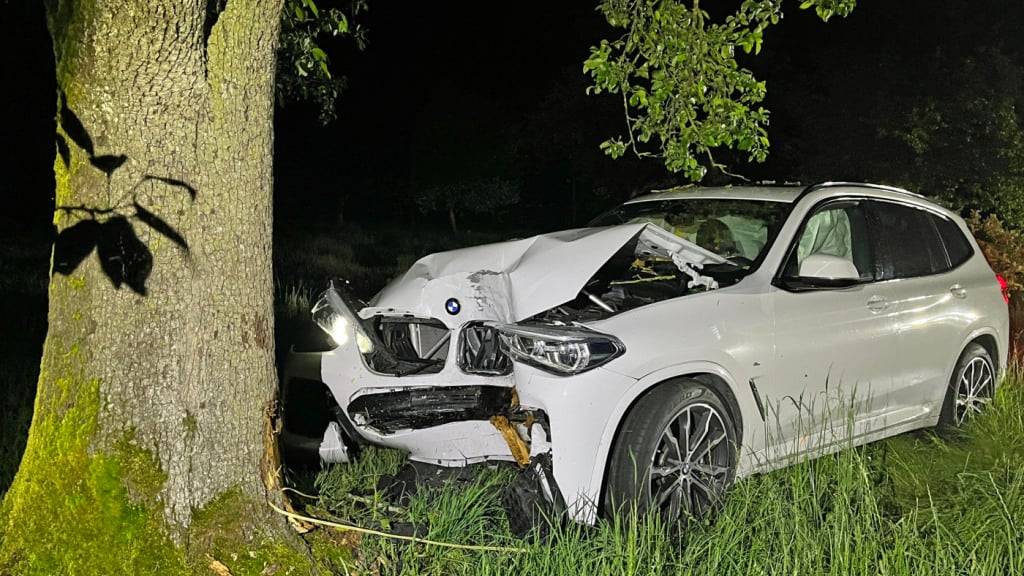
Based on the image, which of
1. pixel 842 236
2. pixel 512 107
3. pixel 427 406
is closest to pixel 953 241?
pixel 842 236

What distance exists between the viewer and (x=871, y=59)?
18.7 meters

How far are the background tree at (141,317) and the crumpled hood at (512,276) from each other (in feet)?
4.70

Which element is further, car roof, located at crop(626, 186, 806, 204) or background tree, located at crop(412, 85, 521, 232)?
background tree, located at crop(412, 85, 521, 232)

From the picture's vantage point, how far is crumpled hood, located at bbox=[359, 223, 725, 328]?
17.3ft

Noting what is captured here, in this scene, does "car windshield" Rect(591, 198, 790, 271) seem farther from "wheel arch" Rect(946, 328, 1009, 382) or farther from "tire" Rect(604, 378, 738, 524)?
"wheel arch" Rect(946, 328, 1009, 382)

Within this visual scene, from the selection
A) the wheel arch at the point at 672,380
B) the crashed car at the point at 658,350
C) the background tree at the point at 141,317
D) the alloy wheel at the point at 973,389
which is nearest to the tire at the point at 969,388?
the alloy wheel at the point at 973,389

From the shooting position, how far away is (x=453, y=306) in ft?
17.5

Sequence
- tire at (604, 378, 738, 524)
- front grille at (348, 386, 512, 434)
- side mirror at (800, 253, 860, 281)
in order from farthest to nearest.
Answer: side mirror at (800, 253, 860, 281) → front grille at (348, 386, 512, 434) → tire at (604, 378, 738, 524)

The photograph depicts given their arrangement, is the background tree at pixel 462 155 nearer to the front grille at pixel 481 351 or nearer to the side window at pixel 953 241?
the side window at pixel 953 241

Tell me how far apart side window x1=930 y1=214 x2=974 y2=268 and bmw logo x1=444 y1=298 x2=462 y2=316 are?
3.50 m

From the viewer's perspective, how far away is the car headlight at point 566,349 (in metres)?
4.72

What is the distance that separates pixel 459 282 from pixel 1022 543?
2759 millimetres

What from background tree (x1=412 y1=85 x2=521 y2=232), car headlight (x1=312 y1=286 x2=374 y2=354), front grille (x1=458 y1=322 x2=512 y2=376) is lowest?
front grille (x1=458 y1=322 x2=512 y2=376)

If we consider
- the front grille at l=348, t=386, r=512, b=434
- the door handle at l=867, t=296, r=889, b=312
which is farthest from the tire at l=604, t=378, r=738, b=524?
the door handle at l=867, t=296, r=889, b=312
